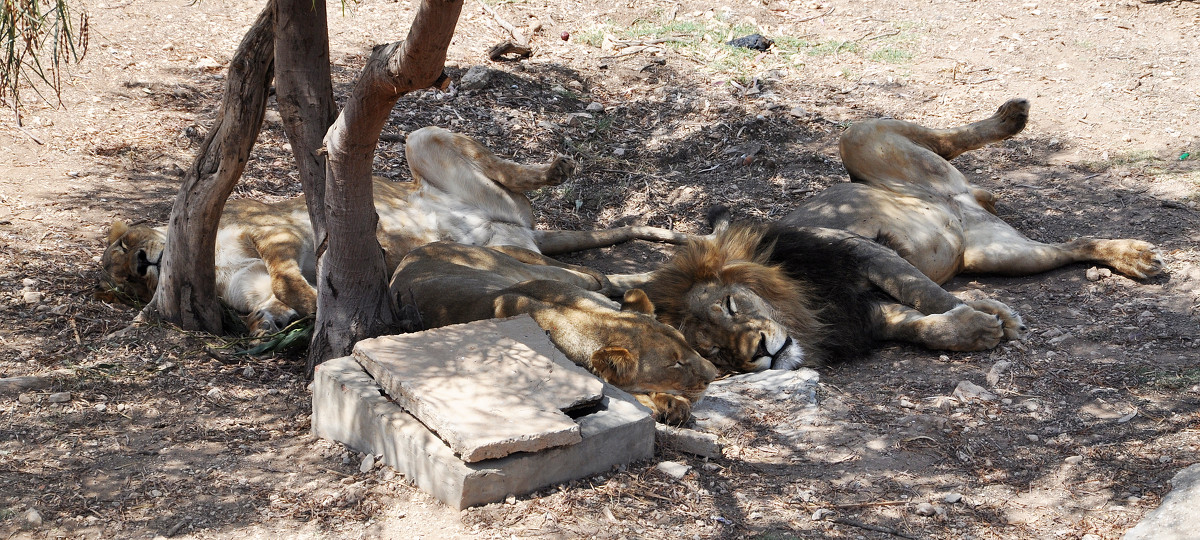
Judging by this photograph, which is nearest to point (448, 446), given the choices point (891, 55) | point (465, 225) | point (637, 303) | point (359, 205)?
point (359, 205)

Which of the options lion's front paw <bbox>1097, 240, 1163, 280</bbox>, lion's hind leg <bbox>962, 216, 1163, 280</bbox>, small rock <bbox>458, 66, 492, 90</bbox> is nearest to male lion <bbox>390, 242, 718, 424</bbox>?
lion's hind leg <bbox>962, 216, 1163, 280</bbox>

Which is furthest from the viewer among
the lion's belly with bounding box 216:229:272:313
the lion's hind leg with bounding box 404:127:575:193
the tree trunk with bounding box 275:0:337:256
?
the lion's hind leg with bounding box 404:127:575:193

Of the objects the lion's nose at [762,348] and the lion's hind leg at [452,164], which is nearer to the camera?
the lion's nose at [762,348]

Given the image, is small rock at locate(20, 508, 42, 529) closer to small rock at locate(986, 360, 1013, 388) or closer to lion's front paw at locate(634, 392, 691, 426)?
lion's front paw at locate(634, 392, 691, 426)

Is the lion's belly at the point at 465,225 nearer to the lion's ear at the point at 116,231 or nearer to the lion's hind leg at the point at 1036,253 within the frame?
the lion's ear at the point at 116,231

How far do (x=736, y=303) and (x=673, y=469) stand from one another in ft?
4.93

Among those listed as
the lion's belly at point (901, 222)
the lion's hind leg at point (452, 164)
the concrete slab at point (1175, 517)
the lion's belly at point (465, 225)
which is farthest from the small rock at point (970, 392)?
the lion's hind leg at point (452, 164)

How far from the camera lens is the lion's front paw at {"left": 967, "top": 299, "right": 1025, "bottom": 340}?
4895mm

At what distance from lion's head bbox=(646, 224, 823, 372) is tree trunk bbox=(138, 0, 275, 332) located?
2187 millimetres

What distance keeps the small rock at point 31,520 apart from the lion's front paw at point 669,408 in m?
2.16

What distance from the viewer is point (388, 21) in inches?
374

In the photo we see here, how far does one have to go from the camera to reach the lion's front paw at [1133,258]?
5438mm

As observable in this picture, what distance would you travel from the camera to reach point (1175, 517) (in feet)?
9.92

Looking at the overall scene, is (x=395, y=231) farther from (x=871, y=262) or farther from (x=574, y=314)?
(x=871, y=262)
